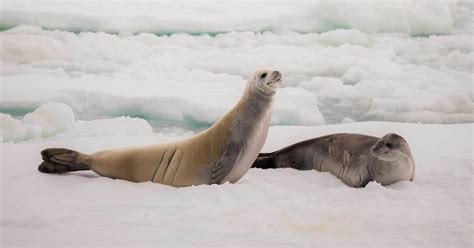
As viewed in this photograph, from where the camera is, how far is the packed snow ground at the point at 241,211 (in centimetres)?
199

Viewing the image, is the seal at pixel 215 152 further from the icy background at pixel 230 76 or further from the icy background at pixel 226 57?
A: the icy background at pixel 226 57

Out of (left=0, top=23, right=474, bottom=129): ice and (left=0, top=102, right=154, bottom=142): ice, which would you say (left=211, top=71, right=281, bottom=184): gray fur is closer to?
(left=0, top=23, right=474, bottom=129): ice

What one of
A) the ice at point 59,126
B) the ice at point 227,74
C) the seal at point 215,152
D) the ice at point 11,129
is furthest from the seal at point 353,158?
the ice at point 11,129

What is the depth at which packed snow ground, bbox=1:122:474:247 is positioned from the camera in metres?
1.99

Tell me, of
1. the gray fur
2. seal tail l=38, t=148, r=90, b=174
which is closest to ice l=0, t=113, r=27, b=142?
seal tail l=38, t=148, r=90, b=174

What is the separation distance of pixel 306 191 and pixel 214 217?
641 millimetres

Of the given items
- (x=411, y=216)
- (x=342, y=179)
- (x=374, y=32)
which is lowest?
(x=342, y=179)

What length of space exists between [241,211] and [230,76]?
176cm

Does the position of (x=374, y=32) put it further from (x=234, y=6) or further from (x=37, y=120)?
(x=37, y=120)

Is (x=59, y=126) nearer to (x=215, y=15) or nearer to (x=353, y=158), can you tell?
(x=215, y=15)

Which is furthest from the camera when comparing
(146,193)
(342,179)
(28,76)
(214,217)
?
(28,76)

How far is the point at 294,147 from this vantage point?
11.3ft

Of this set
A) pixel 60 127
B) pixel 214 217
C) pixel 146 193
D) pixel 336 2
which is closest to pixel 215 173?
pixel 146 193

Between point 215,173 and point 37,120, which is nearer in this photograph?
point 215,173
